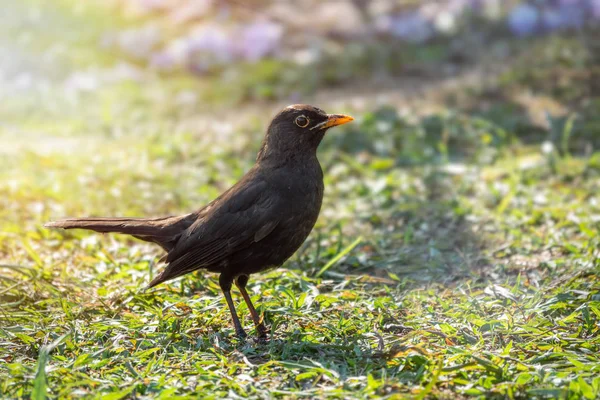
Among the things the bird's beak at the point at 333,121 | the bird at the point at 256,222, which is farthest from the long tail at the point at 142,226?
the bird's beak at the point at 333,121

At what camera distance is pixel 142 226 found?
4539mm

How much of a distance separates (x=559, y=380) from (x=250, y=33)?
7.09 metres

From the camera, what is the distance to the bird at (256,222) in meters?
4.21

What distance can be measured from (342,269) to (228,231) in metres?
1.17

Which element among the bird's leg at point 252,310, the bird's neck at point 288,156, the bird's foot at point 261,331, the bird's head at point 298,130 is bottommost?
the bird's foot at point 261,331

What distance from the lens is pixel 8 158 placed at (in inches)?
282

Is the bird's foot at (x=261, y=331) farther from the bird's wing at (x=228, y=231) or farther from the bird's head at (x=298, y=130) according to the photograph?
the bird's head at (x=298, y=130)

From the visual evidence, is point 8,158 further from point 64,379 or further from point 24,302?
point 64,379

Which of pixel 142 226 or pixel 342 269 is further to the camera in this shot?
pixel 342 269

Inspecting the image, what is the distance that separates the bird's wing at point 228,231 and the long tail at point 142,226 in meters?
0.18

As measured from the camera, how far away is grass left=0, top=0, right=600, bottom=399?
144 inches

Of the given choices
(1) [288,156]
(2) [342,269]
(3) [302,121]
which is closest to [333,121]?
(3) [302,121]

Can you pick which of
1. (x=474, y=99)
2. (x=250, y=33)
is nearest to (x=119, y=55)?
(x=250, y=33)

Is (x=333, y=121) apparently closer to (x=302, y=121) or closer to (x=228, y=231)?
(x=302, y=121)
